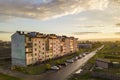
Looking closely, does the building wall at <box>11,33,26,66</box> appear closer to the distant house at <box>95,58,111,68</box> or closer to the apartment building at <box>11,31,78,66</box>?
the apartment building at <box>11,31,78,66</box>

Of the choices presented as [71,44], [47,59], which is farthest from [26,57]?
[71,44]

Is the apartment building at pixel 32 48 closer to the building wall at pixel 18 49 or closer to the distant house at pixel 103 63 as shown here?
the building wall at pixel 18 49

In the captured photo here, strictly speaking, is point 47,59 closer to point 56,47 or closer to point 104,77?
point 56,47

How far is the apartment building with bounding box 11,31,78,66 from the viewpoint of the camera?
212 feet

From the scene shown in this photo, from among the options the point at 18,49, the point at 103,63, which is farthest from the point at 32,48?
the point at 103,63

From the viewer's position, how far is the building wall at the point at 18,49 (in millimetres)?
64500

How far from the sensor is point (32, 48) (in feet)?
223

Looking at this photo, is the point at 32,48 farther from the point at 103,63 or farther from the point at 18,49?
the point at 103,63

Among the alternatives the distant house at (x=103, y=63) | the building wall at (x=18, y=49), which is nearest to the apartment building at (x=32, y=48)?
the building wall at (x=18, y=49)

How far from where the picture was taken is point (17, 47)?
66562 millimetres

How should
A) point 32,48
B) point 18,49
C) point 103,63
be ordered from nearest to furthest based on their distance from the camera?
1. point 103,63
2. point 18,49
3. point 32,48

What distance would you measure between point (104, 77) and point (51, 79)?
11.2 m

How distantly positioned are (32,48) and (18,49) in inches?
184

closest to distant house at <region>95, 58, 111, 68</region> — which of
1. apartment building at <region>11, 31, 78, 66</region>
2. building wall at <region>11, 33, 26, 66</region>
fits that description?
apartment building at <region>11, 31, 78, 66</region>
